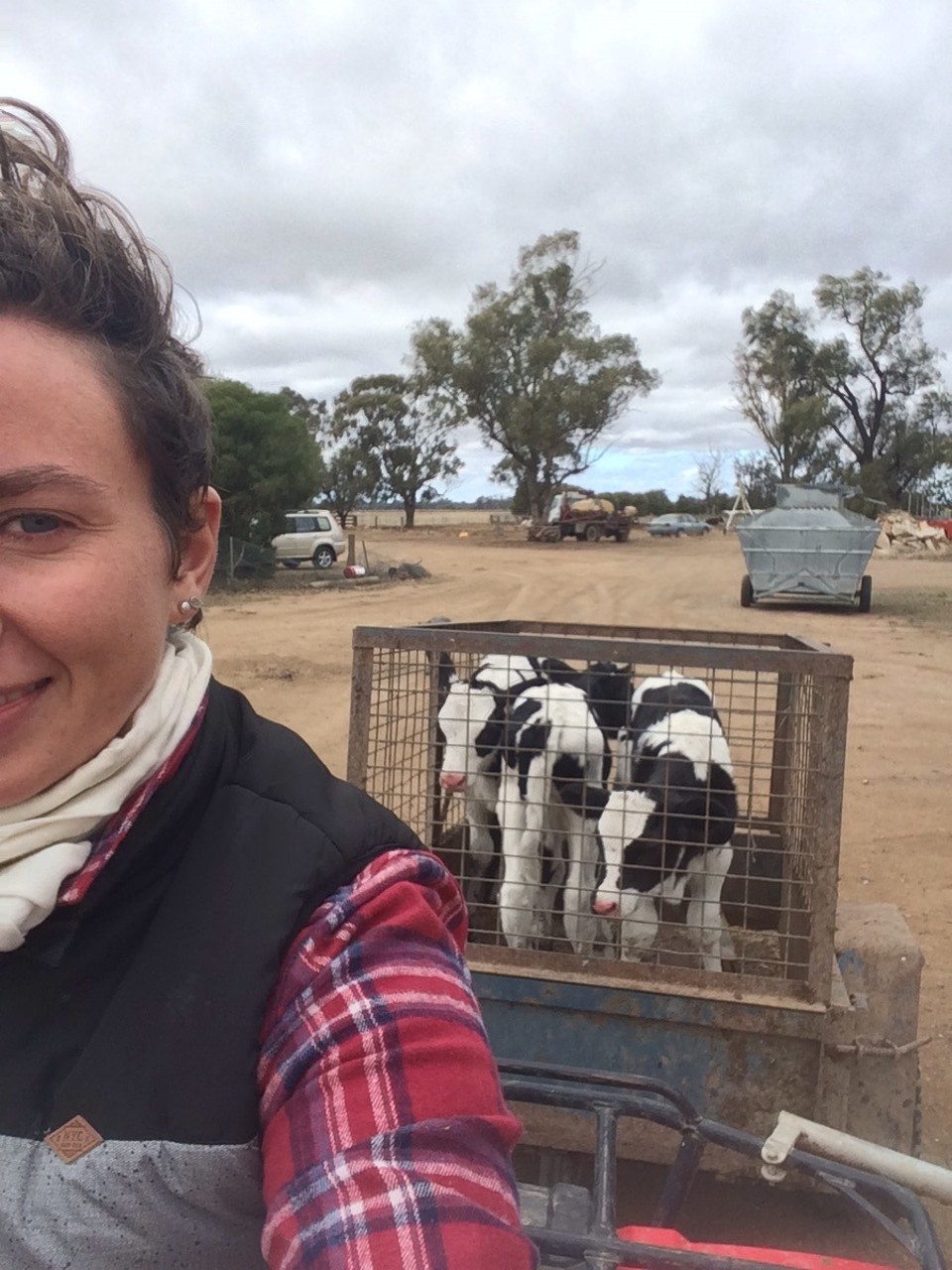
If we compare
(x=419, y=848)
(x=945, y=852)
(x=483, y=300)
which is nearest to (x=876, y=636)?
(x=945, y=852)

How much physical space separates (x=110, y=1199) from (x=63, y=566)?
2.12 feet

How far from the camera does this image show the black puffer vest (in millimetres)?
974

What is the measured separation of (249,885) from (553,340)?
36769mm

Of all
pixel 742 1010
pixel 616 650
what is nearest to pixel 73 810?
pixel 616 650

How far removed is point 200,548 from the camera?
1.29 meters

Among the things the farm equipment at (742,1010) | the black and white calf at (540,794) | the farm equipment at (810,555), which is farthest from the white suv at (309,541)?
the farm equipment at (742,1010)

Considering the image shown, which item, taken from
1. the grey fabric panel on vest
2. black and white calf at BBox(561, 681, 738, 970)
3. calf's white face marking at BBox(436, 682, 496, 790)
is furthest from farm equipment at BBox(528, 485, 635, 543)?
the grey fabric panel on vest

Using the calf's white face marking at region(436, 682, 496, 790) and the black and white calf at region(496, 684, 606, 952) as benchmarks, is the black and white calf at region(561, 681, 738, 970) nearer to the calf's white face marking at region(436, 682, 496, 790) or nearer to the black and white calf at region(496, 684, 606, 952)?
the black and white calf at region(496, 684, 606, 952)

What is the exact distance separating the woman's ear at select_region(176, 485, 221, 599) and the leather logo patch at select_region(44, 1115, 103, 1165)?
0.60 meters

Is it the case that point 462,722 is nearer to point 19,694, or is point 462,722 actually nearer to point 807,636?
point 19,694

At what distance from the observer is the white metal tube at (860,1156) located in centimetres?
149

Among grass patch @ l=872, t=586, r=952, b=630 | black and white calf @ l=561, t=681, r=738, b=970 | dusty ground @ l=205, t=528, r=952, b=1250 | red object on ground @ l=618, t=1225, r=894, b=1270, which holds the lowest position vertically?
dusty ground @ l=205, t=528, r=952, b=1250

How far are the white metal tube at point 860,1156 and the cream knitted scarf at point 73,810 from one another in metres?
1.11

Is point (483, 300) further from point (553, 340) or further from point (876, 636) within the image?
point (876, 636)
